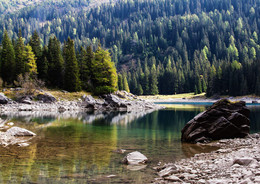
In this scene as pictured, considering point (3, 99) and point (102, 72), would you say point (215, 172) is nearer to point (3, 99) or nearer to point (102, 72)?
point (3, 99)

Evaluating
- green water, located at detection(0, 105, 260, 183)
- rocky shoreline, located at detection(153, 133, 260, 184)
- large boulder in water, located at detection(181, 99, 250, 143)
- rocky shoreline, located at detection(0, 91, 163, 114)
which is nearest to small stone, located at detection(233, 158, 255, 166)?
rocky shoreline, located at detection(153, 133, 260, 184)

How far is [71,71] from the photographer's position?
8294 centimetres

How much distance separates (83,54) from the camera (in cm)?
9119

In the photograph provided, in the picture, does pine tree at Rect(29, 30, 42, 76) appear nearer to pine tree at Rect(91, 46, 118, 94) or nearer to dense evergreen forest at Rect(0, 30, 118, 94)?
dense evergreen forest at Rect(0, 30, 118, 94)

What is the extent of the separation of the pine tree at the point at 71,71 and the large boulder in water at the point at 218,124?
58344 millimetres

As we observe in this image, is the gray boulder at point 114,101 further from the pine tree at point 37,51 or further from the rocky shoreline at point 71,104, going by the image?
the pine tree at point 37,51

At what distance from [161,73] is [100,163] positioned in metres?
185

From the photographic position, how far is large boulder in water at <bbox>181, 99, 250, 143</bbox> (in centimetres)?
2768

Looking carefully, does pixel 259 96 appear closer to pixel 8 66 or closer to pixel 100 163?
pixel 8 66

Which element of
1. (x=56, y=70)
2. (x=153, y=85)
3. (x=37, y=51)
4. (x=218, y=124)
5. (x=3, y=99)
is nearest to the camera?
(x=218, y=124)

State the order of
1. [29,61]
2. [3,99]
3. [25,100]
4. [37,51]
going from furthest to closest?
1. [37,51]
2. [29,61]
3. [25,100]
4. [3,99]

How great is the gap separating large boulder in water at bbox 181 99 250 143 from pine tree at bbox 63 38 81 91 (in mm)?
58344

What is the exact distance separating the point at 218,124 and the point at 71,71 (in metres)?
62.4

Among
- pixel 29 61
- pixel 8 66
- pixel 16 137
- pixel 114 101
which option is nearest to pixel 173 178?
pixel 16 137
